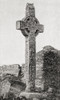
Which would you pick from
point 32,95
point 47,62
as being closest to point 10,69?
point 47,62

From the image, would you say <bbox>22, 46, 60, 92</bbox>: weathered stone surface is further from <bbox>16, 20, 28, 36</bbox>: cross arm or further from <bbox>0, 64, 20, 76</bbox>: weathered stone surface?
<bbox>16, 20, 28, 36</bbox>: cross arm

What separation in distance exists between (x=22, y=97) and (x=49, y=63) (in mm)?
4522

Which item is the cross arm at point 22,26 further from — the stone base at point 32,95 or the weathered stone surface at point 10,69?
the weathered stone surface at point 10,69

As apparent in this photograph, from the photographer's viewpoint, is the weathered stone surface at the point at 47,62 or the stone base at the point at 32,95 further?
the weathered stone surface at the point at 47,62

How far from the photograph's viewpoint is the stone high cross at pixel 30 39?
1661cm

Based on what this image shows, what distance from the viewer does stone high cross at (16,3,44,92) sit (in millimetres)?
16609

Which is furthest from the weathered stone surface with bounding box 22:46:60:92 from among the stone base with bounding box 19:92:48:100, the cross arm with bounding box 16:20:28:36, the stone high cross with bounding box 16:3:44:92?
the stone base with bounding box 19:92:48:100

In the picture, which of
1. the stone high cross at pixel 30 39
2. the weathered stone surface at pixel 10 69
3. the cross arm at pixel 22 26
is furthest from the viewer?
the weathered stone surface at pixel 10 69

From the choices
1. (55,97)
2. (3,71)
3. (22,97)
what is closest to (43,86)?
(55,97)

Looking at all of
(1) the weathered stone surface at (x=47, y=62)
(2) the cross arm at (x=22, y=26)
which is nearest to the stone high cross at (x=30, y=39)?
(2) the cross arm at (x=22, y=26)

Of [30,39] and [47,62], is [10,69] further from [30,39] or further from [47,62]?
[30,39]

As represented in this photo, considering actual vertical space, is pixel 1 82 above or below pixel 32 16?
below

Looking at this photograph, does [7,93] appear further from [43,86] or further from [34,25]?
[34,25]

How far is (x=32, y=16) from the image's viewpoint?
55.9ft
